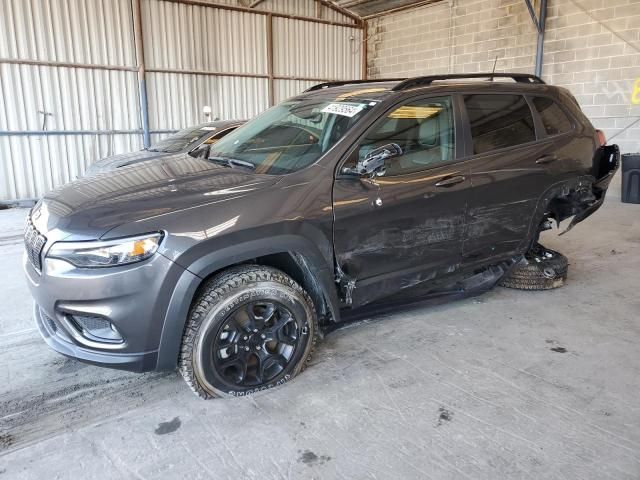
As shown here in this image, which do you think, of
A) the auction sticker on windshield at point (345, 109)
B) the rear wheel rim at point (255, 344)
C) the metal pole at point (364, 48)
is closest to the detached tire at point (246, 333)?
the rear wheel rim at point (255, 344)

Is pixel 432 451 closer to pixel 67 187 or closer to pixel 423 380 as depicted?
pixel 423 380

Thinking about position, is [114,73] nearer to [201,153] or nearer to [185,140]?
[185,140]

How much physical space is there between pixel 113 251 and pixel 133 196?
1.17 feet

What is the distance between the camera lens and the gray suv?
218 centimetres

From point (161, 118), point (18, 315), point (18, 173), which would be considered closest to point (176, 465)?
point (18, 315)

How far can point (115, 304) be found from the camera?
6.98ft

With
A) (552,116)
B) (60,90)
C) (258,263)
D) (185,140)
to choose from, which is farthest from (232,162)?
(60,90)

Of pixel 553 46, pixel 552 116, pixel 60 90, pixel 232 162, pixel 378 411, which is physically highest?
pixel 553 46

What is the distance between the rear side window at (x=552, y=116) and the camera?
3.69 meters

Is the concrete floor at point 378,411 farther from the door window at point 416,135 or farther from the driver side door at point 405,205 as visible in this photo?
the door window at point 416,135

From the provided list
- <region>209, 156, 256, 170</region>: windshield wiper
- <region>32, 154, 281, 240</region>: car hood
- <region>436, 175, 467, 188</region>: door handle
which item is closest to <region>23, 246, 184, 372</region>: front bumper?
<region>32, 154, 281, 240</region>: car hood

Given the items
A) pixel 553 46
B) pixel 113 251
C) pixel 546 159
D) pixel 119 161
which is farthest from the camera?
pixel 553 46

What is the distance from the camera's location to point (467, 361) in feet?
9.57

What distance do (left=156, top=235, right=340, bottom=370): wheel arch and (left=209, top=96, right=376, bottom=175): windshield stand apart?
0.44m
